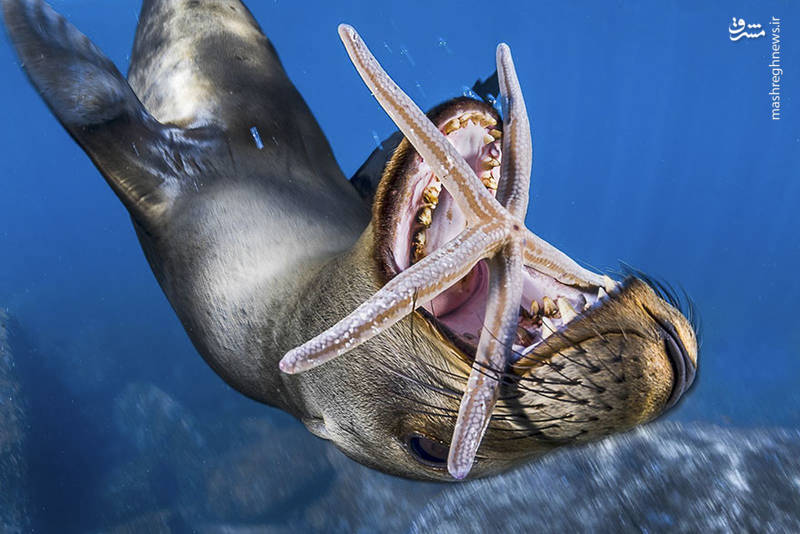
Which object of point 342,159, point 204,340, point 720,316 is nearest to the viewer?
point 204,340

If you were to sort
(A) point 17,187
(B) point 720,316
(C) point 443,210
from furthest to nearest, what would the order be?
(B) point 720,316, (A) point 17,187, (C) point 443,210

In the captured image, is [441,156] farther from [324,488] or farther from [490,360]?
[324,488]

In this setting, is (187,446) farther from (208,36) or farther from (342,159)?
(208,36)

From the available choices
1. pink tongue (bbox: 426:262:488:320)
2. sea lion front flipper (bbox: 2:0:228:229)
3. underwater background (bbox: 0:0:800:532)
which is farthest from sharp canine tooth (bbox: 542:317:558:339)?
underwater background (bbox: 0:0:800:532)

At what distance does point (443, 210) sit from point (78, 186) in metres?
4.25

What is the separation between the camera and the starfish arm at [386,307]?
46.1 inches

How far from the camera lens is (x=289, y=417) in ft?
16.8

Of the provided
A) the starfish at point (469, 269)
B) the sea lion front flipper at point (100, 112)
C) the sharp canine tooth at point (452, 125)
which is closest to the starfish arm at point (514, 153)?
the starfish at point (469, 269)

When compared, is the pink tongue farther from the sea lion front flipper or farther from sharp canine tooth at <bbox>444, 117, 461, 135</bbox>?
the sea lion front flipper

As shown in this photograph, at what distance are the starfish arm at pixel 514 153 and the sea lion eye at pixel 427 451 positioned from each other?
2.22 feet

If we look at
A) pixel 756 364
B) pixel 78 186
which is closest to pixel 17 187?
pixel 78 186

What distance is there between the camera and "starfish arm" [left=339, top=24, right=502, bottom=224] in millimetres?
1373

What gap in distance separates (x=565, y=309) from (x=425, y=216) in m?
0.49

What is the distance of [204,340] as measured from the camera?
256 centimetres
